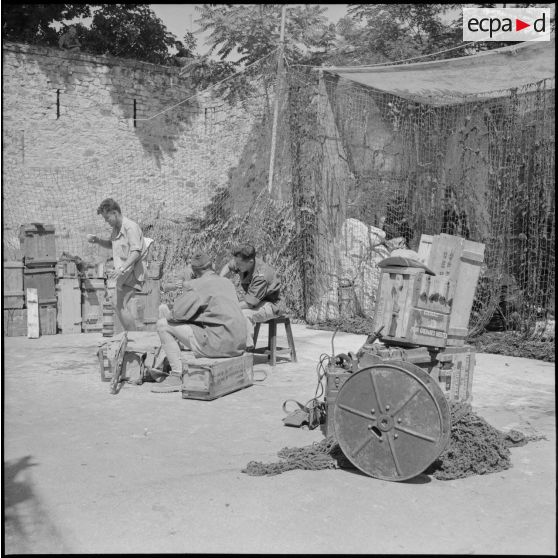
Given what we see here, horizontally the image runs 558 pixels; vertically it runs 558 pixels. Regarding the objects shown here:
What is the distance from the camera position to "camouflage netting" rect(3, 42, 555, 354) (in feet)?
30.0

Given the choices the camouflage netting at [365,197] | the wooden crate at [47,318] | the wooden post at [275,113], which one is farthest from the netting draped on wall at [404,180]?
the wooden crate at [47,318]

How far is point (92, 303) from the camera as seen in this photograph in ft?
33.7

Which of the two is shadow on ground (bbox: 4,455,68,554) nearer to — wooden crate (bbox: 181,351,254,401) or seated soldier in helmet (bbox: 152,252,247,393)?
wooden crate (bbox: 181,351,254,401)

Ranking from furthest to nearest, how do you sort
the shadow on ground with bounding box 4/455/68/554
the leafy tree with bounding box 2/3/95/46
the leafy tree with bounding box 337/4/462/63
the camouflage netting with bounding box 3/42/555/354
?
the leafy tree with bounding box 2/3/95/46
the leafy tree with bounding box 337/4/462/63
the camouflage netting with bounding box 3/42/555/354
the shadow on ground with bounding box 4/455/68/554

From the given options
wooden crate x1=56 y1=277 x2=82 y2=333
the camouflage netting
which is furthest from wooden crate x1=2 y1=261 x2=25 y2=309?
the camouflage netting

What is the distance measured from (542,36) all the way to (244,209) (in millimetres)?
6600

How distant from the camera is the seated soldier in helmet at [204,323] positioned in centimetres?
615

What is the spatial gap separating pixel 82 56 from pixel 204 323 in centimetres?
1199

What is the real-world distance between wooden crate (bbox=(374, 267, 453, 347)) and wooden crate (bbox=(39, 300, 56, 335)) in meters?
6.26

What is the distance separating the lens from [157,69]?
56.3 ft

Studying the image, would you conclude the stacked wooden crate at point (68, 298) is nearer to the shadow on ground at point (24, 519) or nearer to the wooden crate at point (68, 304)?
the wooden crate at point (68, 304)

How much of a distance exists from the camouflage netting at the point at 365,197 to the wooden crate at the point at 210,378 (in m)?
4.19

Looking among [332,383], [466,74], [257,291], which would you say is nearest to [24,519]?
[332,383]

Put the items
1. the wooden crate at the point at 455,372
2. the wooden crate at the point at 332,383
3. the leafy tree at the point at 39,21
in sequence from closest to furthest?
the wooden crate at the point at 332,383 < the wooden crate at the point at 455,372 < the leafy tree at the point at 39,21
